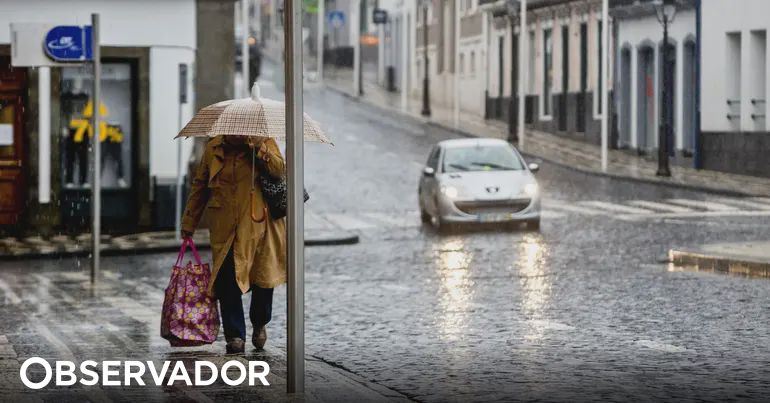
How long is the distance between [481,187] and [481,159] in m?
1.09

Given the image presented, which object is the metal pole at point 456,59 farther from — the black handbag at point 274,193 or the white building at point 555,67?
the black handbag at point 274,193

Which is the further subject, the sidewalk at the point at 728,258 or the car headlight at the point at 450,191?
the car headlight at the point at 450,191

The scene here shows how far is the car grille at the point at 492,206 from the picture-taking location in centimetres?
2709

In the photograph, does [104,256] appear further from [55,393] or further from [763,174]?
[763,174]

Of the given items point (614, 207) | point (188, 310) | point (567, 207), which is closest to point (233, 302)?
point (188, 310)

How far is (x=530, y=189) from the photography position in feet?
89.5

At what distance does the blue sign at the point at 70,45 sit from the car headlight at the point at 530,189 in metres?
8.40

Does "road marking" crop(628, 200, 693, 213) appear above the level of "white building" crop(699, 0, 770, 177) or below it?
below

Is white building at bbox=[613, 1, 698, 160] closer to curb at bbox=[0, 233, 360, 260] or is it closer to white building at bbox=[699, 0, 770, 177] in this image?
white building at bbox=[699, 0, 770, 177]

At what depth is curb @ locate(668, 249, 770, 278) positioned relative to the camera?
18.9 meters

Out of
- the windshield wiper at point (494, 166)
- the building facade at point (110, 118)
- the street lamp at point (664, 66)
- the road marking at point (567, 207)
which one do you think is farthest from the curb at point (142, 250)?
the street lamp at point (664, 66)

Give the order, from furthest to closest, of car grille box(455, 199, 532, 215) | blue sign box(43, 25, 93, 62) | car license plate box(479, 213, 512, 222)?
car grille box(455, 199, 532, 215) → car license plate box(479, 213, 512, 222) → blue sign box(43, 25, 93, 62)

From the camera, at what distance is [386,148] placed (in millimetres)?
48125

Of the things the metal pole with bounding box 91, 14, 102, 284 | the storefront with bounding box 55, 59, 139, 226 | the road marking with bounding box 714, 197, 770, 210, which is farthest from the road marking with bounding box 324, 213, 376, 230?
the metal pole with bounding box 91, 14, 102, 284
